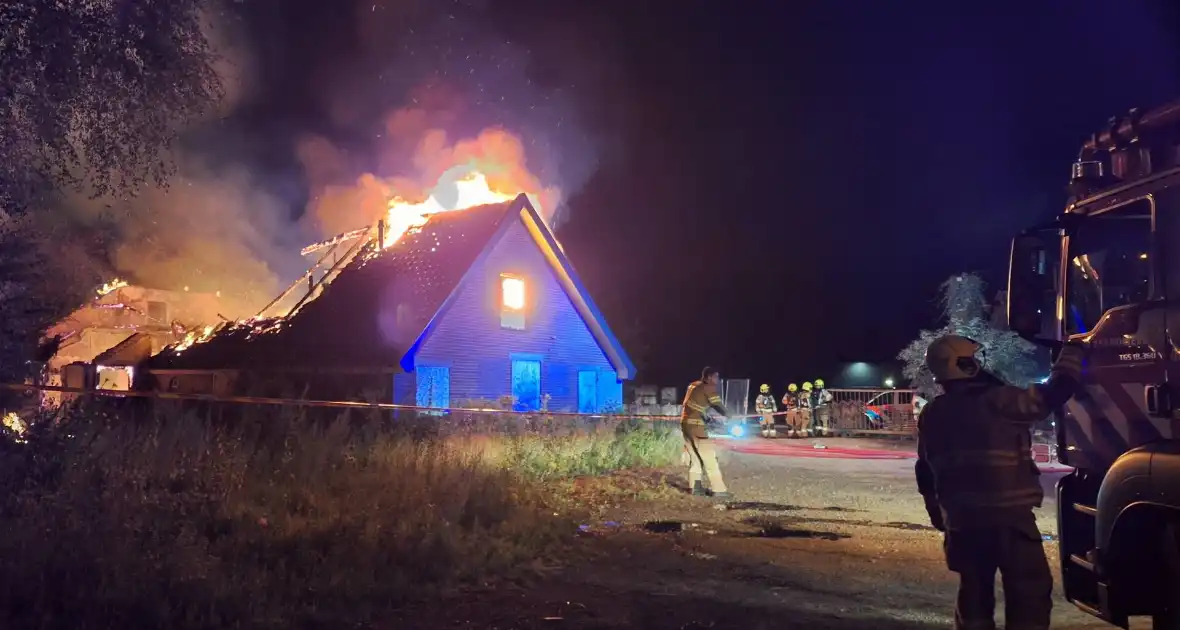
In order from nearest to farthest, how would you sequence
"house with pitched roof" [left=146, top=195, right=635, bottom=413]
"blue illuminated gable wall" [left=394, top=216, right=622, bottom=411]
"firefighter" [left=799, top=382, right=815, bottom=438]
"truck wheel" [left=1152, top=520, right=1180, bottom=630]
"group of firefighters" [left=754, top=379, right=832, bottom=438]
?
"truck wheel" [left=1152, top=520, right=1180, bottom=630]
"house with pitched roof" [left=146, top=195, right=635, bottom=413]
"blue illuminated gable wall" [left=394, top=216, right=622, bottom=411]
"group of firefighters" [left=754, top=379, right=832, bottom=438]
"firefighter" [left=799, top=382, right=815, bottom=438]

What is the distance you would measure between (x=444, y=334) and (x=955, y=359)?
15606 mm

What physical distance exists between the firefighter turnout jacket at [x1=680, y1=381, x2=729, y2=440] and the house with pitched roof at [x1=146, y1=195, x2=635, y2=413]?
7314mm

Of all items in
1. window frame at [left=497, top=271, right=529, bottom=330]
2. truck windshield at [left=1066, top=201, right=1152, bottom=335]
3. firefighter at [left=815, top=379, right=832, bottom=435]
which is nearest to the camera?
truck windshield at [left=1066, top=201, right=1152, bottom=335]

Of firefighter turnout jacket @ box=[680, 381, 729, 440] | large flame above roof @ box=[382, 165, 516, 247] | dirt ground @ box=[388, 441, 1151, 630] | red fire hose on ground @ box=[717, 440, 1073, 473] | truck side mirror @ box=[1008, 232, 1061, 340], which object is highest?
large flame above roof @ box=[382, 165, 516, 247]

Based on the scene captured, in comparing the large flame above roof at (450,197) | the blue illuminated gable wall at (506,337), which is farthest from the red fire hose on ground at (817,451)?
the large flame above roof at (450,197)

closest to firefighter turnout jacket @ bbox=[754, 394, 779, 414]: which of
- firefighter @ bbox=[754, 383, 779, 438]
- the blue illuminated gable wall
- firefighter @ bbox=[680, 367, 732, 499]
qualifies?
firefighter @ bbox=[754, 383, 779, 438]

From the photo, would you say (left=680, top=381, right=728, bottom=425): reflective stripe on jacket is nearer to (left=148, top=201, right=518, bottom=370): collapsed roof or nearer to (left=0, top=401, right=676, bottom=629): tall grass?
(left=0, top=401, right=676, bottom=629): tall grass

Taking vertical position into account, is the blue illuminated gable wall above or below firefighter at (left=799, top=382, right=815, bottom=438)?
above

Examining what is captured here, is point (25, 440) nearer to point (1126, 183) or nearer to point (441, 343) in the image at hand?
point (1126, 183)

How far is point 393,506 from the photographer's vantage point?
732 cm

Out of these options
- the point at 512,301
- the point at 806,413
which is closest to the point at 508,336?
the point at 512,301

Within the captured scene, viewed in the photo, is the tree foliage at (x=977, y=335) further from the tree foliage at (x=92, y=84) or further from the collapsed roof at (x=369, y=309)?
the tree foliage at (x=92, y=84)

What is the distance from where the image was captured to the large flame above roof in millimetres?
23859

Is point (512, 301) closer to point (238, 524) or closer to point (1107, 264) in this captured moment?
point (238, 524)
